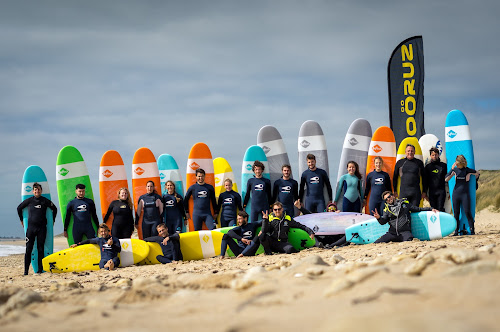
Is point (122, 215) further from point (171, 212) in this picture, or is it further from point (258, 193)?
point (258, 193)

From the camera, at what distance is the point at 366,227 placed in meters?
7.27

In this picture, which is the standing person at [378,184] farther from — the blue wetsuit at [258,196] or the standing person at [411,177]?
the blue wetsuit at [258,196]

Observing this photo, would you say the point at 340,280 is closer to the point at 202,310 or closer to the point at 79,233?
the point at 202,310

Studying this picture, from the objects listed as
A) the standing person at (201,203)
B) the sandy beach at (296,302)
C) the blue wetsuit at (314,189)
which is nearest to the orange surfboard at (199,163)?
the standing person at (201,203)

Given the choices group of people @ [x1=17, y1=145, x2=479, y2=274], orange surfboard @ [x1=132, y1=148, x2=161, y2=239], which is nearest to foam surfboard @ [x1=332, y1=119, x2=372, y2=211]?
group of people @ [x1=17, y1=145, x2=479, y2=274]

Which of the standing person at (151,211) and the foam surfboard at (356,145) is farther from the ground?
the foam surfboard at (356,145)

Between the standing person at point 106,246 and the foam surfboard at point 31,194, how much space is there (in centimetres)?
97

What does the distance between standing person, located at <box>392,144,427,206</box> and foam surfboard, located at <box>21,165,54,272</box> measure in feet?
16.8

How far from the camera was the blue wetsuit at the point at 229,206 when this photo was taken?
7977 mm

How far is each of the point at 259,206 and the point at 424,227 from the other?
2.40 metres

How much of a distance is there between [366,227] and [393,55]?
4993 millimetres

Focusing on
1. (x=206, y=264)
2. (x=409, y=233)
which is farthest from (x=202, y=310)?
(x=409, y=233)

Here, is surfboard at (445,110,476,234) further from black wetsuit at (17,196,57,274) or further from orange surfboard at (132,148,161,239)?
black wetsuit at (17,196,57,274)

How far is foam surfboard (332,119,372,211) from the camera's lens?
30.4 ft
